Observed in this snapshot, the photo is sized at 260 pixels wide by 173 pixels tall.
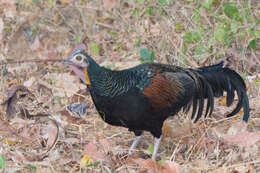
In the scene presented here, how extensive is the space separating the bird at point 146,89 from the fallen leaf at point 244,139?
0.82 ft

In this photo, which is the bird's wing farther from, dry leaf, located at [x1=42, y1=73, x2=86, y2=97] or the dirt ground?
dry leaf, located at [x1=42, y1=73, x2=86, y2=97]

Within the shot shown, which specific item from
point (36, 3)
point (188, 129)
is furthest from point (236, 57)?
point (36, 3)

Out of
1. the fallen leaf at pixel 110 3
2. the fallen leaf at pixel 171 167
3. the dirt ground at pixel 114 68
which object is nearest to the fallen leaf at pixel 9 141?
the dirt ground at pixel 114 68

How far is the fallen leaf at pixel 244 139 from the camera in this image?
162 inches

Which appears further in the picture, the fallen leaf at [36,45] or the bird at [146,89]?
the fallen leaf at [36,45]

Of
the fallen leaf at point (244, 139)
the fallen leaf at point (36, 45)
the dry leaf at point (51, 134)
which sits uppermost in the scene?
the fallen leaf at point (36, 45)

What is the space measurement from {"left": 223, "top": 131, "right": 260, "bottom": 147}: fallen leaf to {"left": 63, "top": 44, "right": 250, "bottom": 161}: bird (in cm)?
25

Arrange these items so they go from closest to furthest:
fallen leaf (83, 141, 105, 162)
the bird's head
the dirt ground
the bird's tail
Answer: the bird's head, fallen leaf (83, 141, 105, 162), the dirt ground, the bird's tail

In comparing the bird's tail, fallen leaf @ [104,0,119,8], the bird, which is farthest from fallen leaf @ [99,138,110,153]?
fallen leaf @ [104,0,119,8]

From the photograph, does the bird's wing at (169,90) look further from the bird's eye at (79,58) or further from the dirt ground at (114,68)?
the bird's eye at (79,58)

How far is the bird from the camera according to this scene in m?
3.89

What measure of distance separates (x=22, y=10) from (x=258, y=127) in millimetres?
4803

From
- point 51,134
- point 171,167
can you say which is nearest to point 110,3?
point 51,134

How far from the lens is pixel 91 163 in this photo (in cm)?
402
